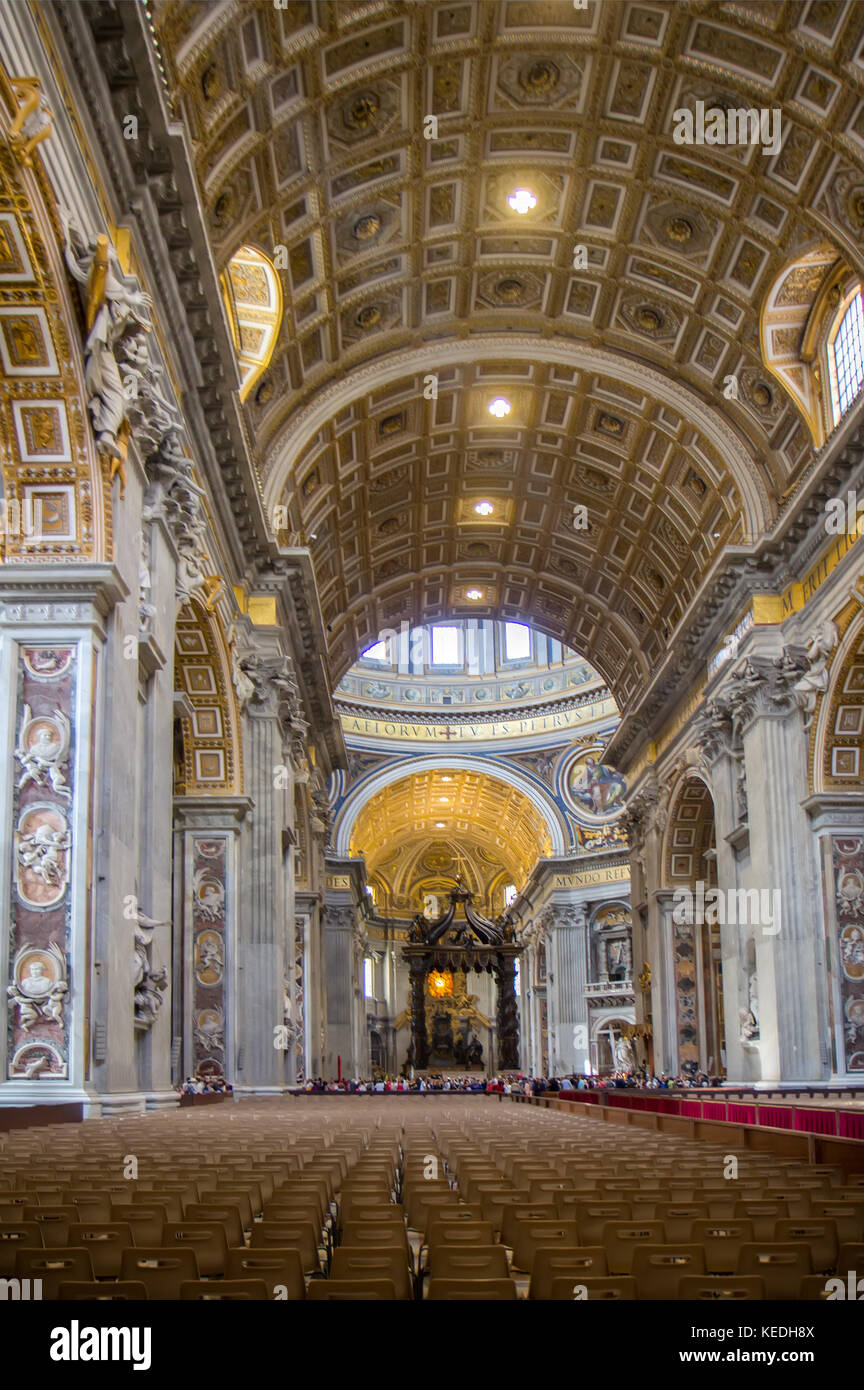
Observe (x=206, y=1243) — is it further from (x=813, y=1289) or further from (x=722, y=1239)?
(x=813, y=1289)

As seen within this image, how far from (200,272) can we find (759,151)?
9.16 metres

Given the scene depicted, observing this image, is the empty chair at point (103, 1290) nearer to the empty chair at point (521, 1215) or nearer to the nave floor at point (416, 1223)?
the nave floor at point (416, 1223)

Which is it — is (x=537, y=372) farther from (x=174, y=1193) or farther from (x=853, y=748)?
(x=174, y=1193)

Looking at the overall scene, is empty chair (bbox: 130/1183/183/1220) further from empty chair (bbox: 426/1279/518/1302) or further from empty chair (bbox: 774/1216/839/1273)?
empty chair (bbox: 774/1216/839/1273)

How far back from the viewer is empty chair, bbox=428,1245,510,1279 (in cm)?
420

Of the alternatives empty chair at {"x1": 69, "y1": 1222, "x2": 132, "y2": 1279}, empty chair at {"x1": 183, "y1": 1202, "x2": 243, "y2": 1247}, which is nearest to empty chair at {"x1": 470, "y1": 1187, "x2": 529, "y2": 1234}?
empty chair at {"x1": 183, "y1": 1202, "x2": 243, "y2": 1247}

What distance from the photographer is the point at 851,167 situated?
18719mm

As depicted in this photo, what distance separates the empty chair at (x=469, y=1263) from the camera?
13.8 feet

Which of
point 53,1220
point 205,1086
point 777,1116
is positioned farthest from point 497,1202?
point 205,1086

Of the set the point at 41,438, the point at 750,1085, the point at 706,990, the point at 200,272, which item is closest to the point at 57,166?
the point at 41,438

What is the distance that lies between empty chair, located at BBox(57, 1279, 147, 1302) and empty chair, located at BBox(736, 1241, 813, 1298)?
1.78 metres

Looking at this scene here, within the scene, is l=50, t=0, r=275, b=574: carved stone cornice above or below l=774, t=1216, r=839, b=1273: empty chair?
above

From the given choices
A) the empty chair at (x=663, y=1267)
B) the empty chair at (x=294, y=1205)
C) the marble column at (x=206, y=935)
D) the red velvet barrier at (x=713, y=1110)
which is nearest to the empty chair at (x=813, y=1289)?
the empty chair at (x=663, y=1267)

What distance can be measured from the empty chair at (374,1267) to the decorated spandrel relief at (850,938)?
62.8 feet
